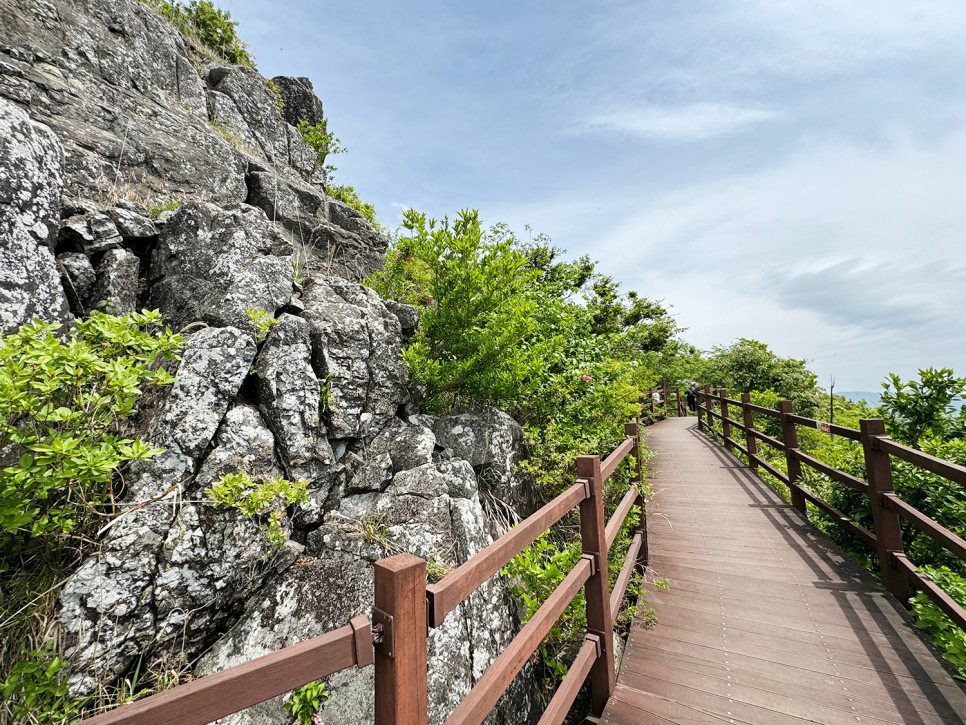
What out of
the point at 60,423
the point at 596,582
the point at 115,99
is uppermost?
the point at 115,99

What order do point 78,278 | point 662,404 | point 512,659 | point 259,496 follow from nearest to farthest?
point 512,659
point 259,496
point 78,278
point 662,404

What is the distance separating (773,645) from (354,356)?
4111 millimetres

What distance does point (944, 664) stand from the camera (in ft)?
8.02

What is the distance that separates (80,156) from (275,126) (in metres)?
5.11

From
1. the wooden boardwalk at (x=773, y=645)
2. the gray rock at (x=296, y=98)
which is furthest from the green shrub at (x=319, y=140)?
the wooden boardwalk at (x=773, y=645)

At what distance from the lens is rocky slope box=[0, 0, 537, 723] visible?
2666mm

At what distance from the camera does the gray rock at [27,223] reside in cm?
295

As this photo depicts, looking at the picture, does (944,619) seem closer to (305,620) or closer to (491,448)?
(491,448)

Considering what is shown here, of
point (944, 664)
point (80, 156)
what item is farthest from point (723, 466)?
point (80, 156)

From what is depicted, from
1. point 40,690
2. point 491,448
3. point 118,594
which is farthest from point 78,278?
point 491,448

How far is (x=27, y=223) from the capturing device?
3.15 m

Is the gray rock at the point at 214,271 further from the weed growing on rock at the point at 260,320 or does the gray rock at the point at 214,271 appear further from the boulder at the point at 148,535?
the boulder at the point at 148,535

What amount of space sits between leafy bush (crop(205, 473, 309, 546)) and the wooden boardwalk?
8.11 ft

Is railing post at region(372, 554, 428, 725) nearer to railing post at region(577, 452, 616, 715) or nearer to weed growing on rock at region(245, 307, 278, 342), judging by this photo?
railing post at region(577, 452, 616, 715)
